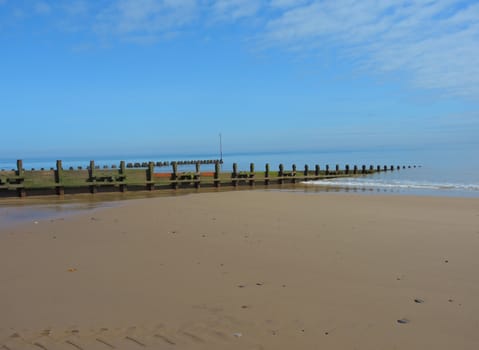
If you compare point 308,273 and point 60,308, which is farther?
point 308,273

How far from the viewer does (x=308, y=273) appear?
5.68m

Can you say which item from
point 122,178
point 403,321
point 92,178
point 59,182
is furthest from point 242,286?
point 122,178

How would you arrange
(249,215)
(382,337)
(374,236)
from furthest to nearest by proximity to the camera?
(249,215)
(374,236)
(382,337)

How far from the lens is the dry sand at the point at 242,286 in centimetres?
381

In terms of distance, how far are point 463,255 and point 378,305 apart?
2.86m

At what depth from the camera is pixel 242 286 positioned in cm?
517

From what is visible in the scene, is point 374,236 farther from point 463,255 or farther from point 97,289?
point 97,289

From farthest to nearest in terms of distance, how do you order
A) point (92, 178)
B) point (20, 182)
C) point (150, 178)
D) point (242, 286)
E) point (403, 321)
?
point (150, 178) → point (92, 178) → point (20, 182) → point (242, 286) → point (403, 321)

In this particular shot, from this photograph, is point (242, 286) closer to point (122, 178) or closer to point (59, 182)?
point (59, 182)

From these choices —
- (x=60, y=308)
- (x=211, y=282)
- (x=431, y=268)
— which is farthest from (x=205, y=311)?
(x=431, y=268)

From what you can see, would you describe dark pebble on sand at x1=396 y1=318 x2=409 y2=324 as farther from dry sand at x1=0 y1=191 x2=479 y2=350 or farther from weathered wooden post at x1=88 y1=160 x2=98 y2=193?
weathered wooden post at x1=88 y1=160 x2=98 y2=193

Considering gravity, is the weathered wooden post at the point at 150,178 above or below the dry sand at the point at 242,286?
above

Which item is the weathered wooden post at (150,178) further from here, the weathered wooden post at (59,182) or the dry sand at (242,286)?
the dry sand at (242,286)

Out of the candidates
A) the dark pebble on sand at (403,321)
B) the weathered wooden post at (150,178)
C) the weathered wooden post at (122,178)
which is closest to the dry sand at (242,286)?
the dark pebble on sand at (403,321)
